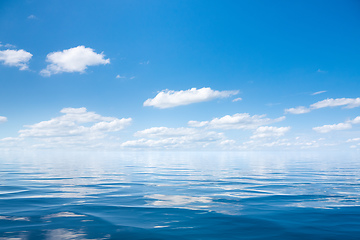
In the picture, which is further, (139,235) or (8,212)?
(8,212)

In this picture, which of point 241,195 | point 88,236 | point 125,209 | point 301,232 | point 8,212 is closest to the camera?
point 88,236

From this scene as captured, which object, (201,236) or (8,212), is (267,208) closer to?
(201,236)

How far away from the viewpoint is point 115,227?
31.2ft

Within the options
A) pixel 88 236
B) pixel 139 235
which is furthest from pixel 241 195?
pixel 88 236

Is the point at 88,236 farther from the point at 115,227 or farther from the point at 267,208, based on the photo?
the point at 267,208

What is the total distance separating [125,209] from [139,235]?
165 inches

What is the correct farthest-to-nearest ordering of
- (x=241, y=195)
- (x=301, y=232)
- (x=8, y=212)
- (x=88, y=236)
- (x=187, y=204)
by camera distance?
(x=241, y=195) → (x=187, y=204) → (x=8, y=212) → (x=301, y=232) → (x=88, y=236)

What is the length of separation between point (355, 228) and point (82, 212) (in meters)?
12.1

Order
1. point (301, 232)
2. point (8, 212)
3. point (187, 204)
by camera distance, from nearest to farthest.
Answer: point (301, 232)
point (8, 212)
point (187, 204)

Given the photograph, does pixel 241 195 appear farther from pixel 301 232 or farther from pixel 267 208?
pixel 301 232

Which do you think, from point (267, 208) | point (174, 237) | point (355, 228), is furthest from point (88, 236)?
point (355, 228)

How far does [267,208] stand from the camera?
42.8 feet

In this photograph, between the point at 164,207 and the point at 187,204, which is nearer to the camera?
the point at 164,207

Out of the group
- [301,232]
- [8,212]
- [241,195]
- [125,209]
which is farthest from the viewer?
[241,195]
